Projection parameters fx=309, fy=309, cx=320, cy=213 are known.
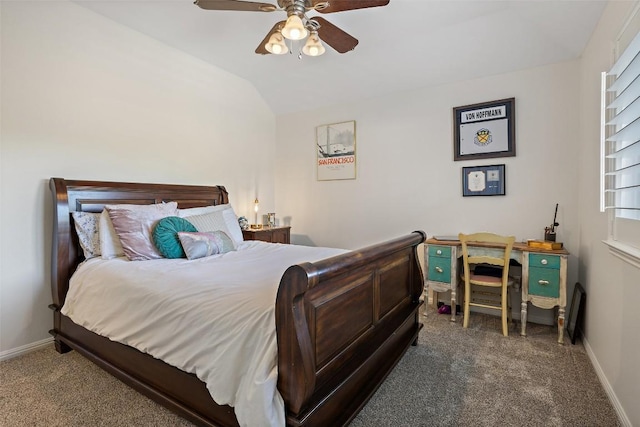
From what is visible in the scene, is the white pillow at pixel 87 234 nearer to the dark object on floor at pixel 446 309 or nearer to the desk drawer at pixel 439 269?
the desk drawer at pixel 439 269

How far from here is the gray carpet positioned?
65.4 inches

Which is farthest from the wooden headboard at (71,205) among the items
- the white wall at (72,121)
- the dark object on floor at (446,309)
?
the dark object on floor at (446,309)

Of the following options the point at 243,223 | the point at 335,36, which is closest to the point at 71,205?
the point at 243,223

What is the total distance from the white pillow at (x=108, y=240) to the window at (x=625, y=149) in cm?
323

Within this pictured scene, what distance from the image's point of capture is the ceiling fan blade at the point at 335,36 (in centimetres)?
210

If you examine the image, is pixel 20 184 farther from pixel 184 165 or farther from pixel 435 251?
pixel 435 251

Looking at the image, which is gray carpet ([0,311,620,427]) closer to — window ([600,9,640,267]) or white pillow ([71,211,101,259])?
white pillow ([71,211,101,259])

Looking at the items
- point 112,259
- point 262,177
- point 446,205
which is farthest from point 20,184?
point 446,205

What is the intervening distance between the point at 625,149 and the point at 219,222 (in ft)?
9.78

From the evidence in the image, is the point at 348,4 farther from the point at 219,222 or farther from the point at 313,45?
the point at 219,222

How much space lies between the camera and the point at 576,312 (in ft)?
8.35

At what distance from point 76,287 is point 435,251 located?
10.0 ft

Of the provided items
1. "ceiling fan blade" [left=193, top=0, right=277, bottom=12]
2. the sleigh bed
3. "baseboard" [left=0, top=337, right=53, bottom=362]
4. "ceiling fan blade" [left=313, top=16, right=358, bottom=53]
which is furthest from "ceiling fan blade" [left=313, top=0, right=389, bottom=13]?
"baseboard" [left=0, top=337, right=53, bottom=362]

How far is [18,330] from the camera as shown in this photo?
240cm
